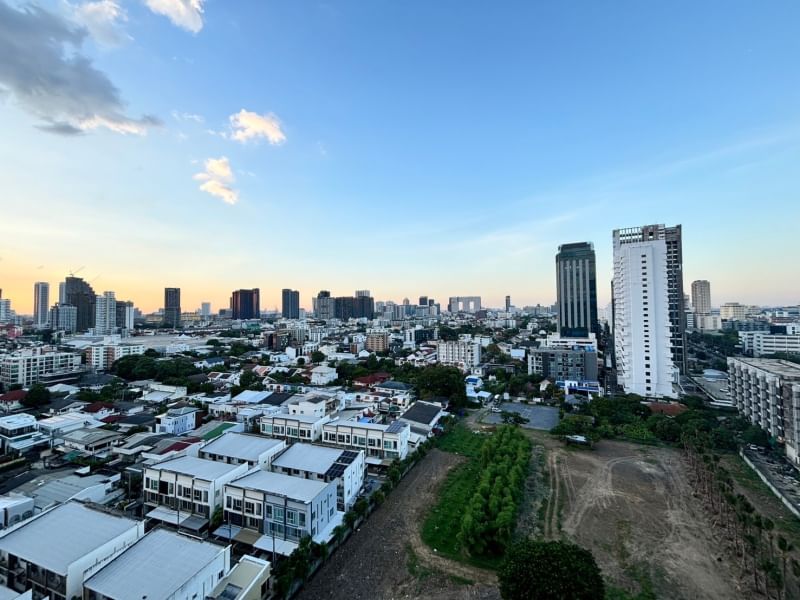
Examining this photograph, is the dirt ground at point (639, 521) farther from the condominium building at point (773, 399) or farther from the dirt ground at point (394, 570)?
the condominium building at point (773, 399)

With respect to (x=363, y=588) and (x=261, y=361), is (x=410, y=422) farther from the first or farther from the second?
(x=261, y=361)

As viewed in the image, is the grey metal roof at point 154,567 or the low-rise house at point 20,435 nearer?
the grey metal roof at point 154,567

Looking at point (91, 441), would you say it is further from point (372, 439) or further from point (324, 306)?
point (324, 306)

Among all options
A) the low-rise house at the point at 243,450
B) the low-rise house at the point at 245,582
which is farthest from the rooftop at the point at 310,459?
the low-rise house at the point at 245,582

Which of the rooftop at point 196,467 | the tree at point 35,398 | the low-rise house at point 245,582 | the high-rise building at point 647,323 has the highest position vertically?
the high-rise building at point 647,323

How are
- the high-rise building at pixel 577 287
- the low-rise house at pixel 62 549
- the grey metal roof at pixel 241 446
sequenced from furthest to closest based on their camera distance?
1. the high-rise building at pixel 577 287
2. the grey metal roof at pixel 241 446
3. the low-rise house at pixel 62 549

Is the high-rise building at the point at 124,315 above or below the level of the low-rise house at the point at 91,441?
above
